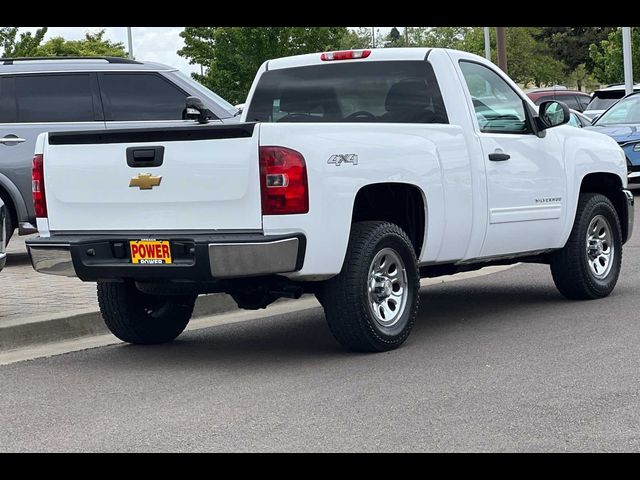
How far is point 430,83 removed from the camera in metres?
9.06

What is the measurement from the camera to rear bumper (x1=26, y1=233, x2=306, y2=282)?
24.3 feet

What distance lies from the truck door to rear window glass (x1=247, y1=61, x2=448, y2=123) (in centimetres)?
34

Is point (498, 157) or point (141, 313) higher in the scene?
point (498, 157)

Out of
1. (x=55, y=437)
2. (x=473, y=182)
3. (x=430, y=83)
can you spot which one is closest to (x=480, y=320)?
(x=473, y=182)

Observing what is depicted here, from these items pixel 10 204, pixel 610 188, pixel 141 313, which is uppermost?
pixel 610 188

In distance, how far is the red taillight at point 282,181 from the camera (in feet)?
24.4

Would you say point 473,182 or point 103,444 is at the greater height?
point 473,182

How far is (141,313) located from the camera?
8.82 metres

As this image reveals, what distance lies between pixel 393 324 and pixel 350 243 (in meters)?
0.64

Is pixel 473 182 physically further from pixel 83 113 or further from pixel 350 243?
pixel 83 113

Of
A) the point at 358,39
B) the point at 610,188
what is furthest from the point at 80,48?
the point at 610,188

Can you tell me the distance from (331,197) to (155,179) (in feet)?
3.48

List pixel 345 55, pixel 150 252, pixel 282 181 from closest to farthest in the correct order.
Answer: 1. pixel 282 181
2. pixel 150 252
3. pixel 345 55

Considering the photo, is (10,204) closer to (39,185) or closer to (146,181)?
(39,185)
